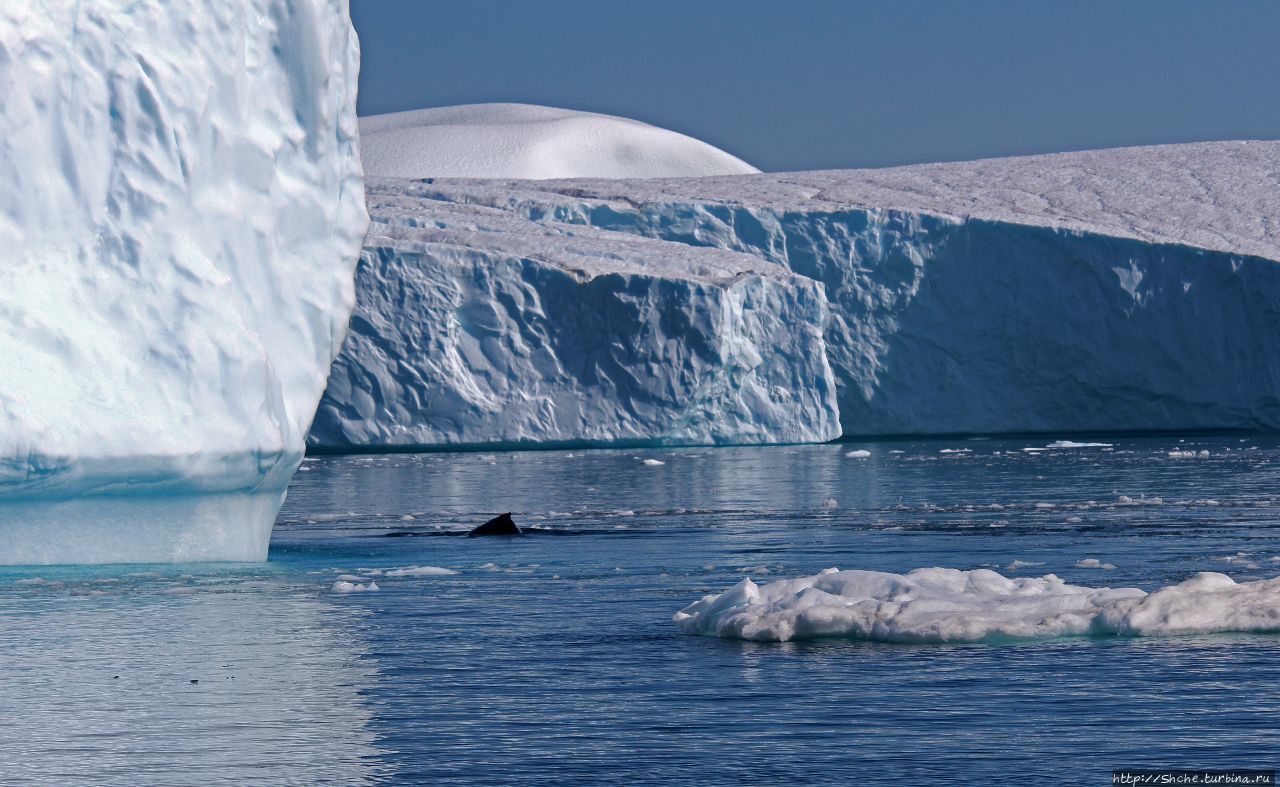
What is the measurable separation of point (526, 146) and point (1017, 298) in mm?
36649

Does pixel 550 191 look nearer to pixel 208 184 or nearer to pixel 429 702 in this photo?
pixel 208 184

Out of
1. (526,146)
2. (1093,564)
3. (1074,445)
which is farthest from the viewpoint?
(526,146)

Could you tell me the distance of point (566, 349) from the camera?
30.5 meters

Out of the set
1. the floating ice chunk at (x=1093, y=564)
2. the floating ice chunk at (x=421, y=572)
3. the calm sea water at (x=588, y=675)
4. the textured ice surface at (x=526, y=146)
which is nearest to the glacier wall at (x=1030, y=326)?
the calm sea water at (x=588, y=675)

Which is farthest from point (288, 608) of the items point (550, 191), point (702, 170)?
point (702, 170)

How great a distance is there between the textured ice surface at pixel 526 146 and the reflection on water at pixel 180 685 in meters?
55.0

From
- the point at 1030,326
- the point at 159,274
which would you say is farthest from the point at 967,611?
the point at 1030,326

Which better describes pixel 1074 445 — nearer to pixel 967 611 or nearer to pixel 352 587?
pixel 352 587

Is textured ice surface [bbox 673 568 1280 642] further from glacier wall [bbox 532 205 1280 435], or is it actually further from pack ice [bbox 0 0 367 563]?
glacier wall [bbox 532 205 1280 435]

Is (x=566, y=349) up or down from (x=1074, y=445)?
up

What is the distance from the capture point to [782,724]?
16.9 ft

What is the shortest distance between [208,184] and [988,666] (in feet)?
20.2

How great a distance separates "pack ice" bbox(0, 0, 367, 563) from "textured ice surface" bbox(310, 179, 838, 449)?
18.2 metres

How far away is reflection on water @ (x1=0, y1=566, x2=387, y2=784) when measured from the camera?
4.78 metres
